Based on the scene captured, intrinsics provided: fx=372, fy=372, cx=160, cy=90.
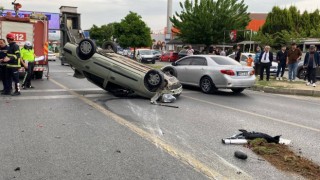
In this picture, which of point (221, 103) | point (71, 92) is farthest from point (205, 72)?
point (71, 92)

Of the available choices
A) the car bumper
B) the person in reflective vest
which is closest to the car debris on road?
the car bumper

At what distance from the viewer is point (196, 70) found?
43.2ft

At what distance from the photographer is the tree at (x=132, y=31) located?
42094 millimetres

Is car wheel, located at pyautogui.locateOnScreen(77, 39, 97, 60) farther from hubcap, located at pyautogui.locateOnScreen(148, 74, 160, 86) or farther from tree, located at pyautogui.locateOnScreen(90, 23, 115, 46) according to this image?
tree, located at pyautogui.locateOnScreen(90, 23, 115, 46)

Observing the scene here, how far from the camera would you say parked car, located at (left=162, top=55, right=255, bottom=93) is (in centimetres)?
1222

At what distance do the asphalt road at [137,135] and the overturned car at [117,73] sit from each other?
1.30ft

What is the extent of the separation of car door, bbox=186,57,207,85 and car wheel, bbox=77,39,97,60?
405cm

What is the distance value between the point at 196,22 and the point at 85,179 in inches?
1672

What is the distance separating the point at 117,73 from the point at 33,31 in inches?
274

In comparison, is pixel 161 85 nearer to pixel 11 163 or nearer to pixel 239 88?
pixel 239 88

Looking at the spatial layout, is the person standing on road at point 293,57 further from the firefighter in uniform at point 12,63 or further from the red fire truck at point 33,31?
the firefighter in uniform at point 12,63

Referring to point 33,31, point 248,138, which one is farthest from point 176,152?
point 33,31

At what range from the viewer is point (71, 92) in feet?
38.5

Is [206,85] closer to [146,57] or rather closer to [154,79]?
[154,79]
